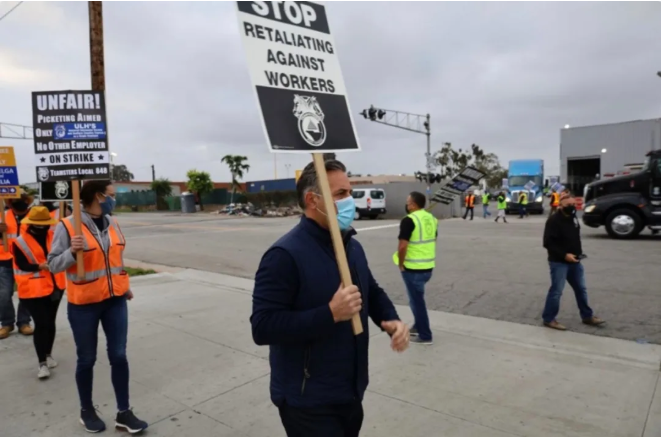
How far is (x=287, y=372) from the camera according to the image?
2021 millimetres

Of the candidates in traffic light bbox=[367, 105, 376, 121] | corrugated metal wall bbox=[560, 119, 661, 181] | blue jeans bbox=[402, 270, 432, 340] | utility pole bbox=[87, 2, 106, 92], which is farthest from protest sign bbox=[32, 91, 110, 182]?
corrugated metal wall bbox=[560, 119, 661, 181]

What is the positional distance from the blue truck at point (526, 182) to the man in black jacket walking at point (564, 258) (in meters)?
24.3

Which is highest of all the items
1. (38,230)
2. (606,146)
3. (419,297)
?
(606,146)

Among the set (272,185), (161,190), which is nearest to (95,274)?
(272,185)

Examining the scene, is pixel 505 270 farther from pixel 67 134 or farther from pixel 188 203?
pixel 188 203

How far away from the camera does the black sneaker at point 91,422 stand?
342 cm

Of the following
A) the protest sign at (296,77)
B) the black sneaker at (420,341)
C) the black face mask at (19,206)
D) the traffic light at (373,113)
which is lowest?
the black sneaker at (420,341)

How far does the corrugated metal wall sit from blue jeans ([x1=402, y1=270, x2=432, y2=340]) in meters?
33.3

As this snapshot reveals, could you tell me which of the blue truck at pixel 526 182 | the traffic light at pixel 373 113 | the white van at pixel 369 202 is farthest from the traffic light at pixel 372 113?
the blue truck at pixel 526 182

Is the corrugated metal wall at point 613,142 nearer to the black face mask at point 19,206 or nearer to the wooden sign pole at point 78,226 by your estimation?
the black face mask at point 19,206

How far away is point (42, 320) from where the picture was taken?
4531 millimetres

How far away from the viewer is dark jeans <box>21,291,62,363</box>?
4.50 meters

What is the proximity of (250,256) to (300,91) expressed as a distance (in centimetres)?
1123

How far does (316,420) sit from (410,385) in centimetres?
240
